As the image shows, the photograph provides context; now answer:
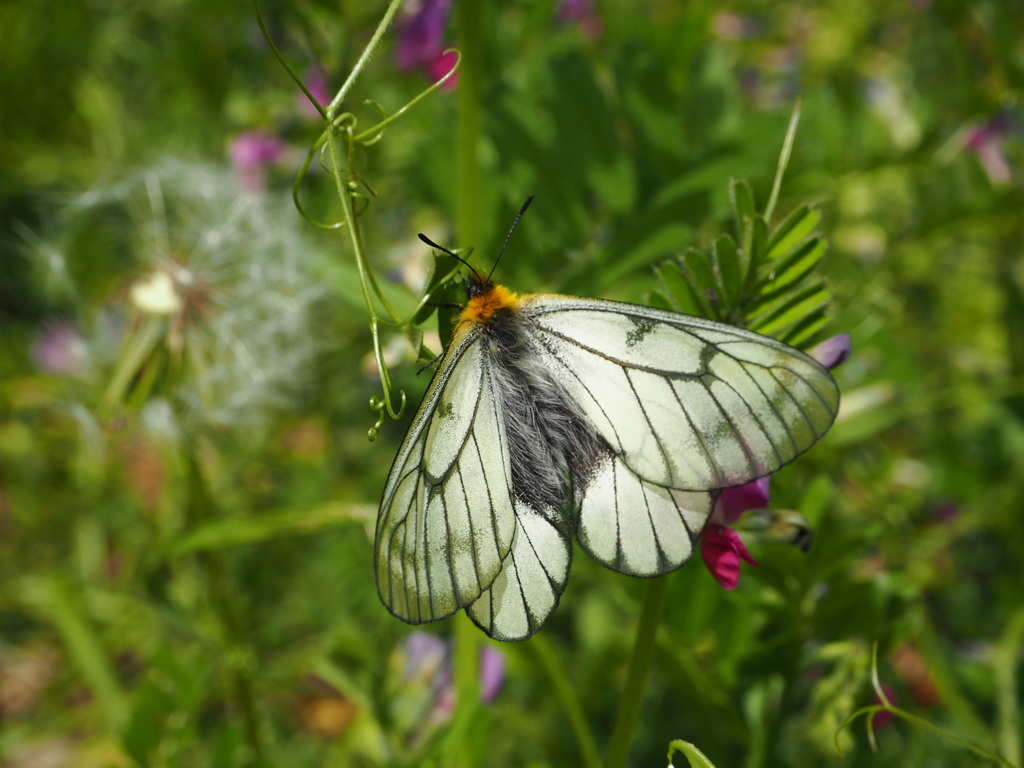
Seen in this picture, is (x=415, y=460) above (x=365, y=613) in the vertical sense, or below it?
below

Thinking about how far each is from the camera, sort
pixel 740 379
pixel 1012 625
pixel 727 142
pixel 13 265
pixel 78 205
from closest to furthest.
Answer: pixel 740 379, pixel 727 142, pixel 1012 625, pixel 78 205, pixel 13 265

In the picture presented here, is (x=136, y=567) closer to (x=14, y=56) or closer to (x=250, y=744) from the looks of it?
(x=250, y=744)

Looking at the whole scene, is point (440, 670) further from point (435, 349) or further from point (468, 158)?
point (468, 158)

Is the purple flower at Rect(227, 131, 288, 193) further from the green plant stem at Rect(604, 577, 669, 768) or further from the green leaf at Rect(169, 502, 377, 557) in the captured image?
the green plant stem at Rect(604, 577, 669, 768)

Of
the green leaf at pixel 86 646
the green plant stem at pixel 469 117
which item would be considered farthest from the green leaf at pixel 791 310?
the green leaf at pixel 86 646

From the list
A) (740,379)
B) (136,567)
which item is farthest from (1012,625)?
(136,567)

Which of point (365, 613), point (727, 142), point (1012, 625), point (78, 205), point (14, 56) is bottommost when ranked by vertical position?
point (1012, 625)

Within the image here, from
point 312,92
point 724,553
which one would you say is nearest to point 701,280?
point 724,553
